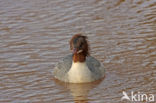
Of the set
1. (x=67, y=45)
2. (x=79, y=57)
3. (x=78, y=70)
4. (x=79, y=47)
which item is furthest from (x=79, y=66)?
(x=67, y=45)

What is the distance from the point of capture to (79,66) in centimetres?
1070

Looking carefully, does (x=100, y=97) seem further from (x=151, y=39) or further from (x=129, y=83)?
(x=151, y=39)

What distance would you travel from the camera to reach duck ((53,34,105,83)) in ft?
34.5

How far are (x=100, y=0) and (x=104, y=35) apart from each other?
2752 mm

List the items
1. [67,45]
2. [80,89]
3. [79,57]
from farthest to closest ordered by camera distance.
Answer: [67,45], [79,57], [80,89]

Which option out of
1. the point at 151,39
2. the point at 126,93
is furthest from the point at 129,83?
the point at 151,39

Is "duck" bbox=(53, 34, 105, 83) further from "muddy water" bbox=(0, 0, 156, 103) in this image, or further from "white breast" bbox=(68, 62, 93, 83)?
"muddy water" bbox=(0, 0, 156, 103)

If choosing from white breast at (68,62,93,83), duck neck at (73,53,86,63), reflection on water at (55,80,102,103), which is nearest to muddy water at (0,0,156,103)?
reflection on water at (55,80,102,103)

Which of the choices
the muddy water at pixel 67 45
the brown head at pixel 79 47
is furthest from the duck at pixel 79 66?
the muddy water at pixel 67 45

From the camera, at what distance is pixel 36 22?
1376 cm

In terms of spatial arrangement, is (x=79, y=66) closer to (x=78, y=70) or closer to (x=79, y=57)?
(x=78, y=70)

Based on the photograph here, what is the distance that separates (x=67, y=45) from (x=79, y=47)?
187 centimetres

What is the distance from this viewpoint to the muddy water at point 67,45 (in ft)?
33.1

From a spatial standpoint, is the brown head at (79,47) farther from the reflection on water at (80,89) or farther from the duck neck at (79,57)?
the reflection on water at (80,89)
